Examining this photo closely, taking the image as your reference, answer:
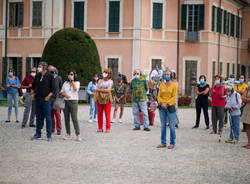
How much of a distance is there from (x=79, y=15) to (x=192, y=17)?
8137 mm

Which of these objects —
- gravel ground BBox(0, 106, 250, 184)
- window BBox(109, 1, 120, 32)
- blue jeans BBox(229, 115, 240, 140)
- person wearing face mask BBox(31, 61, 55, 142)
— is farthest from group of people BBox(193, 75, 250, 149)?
window BBox(109, 1, 120, 32)

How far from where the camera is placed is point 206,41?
124 ft

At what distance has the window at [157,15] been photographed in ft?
120

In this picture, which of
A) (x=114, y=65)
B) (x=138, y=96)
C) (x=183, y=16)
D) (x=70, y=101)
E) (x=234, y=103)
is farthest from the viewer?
(x=183, y=16)

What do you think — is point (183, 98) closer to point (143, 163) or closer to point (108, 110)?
point (108, 110)

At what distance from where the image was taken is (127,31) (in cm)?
3584

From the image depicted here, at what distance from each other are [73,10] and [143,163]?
93.8 feet

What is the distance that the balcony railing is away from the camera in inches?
1474

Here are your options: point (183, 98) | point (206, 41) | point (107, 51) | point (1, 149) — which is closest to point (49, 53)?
point (107, 51)

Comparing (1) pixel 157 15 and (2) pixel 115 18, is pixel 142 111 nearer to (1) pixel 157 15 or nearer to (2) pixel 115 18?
(2) pixel 115 18

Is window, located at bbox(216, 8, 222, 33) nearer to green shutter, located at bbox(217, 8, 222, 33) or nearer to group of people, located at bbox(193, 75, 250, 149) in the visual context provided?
green shutter, located at bbox(217, 8, 222, 33)

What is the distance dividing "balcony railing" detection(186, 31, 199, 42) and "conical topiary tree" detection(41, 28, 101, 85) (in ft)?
29.2

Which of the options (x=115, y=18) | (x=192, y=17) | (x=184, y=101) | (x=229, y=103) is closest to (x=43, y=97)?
(x=229, y=103)

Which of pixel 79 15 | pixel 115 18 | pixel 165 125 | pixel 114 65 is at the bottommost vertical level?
pixel 165 125
